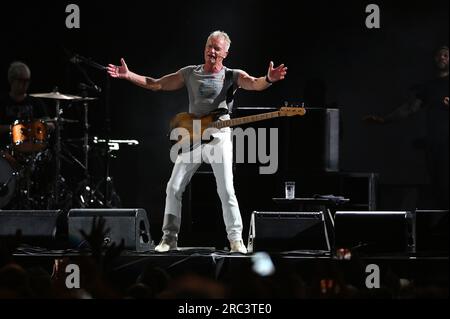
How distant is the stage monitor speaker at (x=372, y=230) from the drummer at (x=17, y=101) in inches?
191

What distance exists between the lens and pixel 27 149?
10617 millimetres

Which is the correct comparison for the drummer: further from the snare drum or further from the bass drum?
the bass drum

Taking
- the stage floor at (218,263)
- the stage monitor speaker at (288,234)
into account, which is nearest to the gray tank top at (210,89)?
the stage monitor speaker at (288,234)

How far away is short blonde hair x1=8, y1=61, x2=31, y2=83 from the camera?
1084 centimetres

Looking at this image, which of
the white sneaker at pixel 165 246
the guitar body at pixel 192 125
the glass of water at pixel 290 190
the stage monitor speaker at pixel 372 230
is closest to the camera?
the stage monitor speaker at pixel 372 230

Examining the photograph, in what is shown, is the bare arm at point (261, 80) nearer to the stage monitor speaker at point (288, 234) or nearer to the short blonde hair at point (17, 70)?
the stage monitor speaker at point (288, 234)

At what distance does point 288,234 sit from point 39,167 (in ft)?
14.2

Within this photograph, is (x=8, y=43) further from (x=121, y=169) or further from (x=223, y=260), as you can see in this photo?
(x=223, y=260)

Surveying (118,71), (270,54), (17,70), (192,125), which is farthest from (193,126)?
(17,70)

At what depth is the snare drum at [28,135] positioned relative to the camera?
10.4 metres

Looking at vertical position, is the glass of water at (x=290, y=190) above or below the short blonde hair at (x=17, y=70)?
below

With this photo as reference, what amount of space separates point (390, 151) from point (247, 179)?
2526 mm

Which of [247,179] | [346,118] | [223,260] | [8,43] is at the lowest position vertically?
[223,260]
